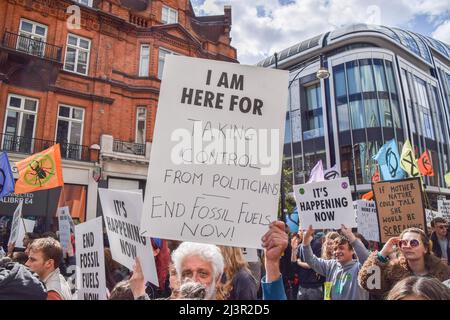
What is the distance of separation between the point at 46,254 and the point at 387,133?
25.4 meters

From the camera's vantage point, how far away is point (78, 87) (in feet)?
50.3

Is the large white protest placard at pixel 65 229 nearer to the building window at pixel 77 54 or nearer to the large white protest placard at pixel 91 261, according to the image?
the large white protest placard at pixel 91 261

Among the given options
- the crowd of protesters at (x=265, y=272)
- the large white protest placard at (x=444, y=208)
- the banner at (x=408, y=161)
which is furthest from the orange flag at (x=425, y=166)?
the crowd of protesters at (x=265, y=272)

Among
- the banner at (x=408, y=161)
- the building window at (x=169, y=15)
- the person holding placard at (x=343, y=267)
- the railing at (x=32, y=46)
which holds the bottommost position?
the person holding placard at (x=343, y=267)

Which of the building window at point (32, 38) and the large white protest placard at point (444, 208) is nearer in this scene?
the large white protest placard at point (444, 208)

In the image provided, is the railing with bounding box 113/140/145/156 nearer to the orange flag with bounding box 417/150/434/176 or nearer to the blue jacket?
the orange flag with bounding box 417/150/434/176

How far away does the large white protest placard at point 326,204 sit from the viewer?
161 inches

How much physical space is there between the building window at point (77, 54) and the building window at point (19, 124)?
7.79 feet

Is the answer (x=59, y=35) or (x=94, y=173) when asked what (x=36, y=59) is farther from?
(x=94, y=173)

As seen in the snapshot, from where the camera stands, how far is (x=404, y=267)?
9.78 feet

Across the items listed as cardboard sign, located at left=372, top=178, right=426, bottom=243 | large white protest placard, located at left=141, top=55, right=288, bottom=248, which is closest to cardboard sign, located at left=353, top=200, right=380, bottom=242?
cardboard sign, located at left=372, top=178, right=426, bottom=243

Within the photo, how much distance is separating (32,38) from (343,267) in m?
15.1

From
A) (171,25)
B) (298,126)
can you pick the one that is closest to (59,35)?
(171,25)

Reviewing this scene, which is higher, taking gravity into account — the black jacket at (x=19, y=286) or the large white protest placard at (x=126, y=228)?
the large white protest placard at (x=126, y=228)
